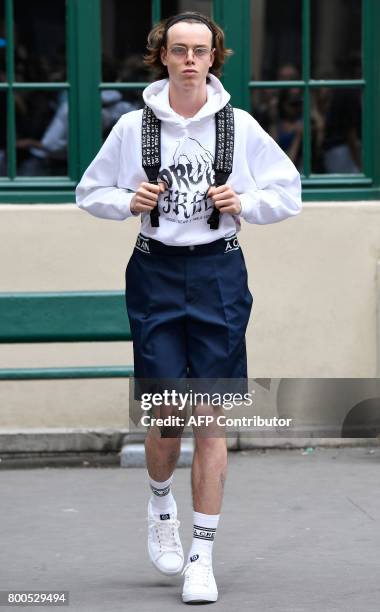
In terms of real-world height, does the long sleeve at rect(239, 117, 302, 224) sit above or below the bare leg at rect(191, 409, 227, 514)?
above

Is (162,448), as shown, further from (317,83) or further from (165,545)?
(317,83)

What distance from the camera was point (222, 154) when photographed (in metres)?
5.15

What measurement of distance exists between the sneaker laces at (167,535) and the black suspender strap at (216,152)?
1112mm

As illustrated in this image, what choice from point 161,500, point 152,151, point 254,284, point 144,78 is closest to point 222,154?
point 152,151

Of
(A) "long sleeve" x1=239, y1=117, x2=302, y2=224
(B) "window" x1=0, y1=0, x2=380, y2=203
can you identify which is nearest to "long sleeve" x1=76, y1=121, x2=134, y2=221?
(A) "long sleeve" x1=239, y1=117, x2=302, y2=224

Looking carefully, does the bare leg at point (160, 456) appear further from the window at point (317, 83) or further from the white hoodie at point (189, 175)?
the window at point (317, 83)

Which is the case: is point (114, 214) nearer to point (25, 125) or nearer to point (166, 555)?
point (166, 555)

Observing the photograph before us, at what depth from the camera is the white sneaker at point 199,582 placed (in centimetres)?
504

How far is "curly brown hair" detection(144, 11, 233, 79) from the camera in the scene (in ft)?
17.2

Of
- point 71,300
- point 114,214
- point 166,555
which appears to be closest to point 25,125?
point 71,300

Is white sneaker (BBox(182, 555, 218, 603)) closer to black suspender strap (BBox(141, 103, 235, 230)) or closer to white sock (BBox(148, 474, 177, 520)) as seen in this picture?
white sock (BBox(148, 474, 177, 520))

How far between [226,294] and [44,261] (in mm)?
2826

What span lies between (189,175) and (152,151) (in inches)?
6.1

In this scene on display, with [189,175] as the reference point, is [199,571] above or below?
below
